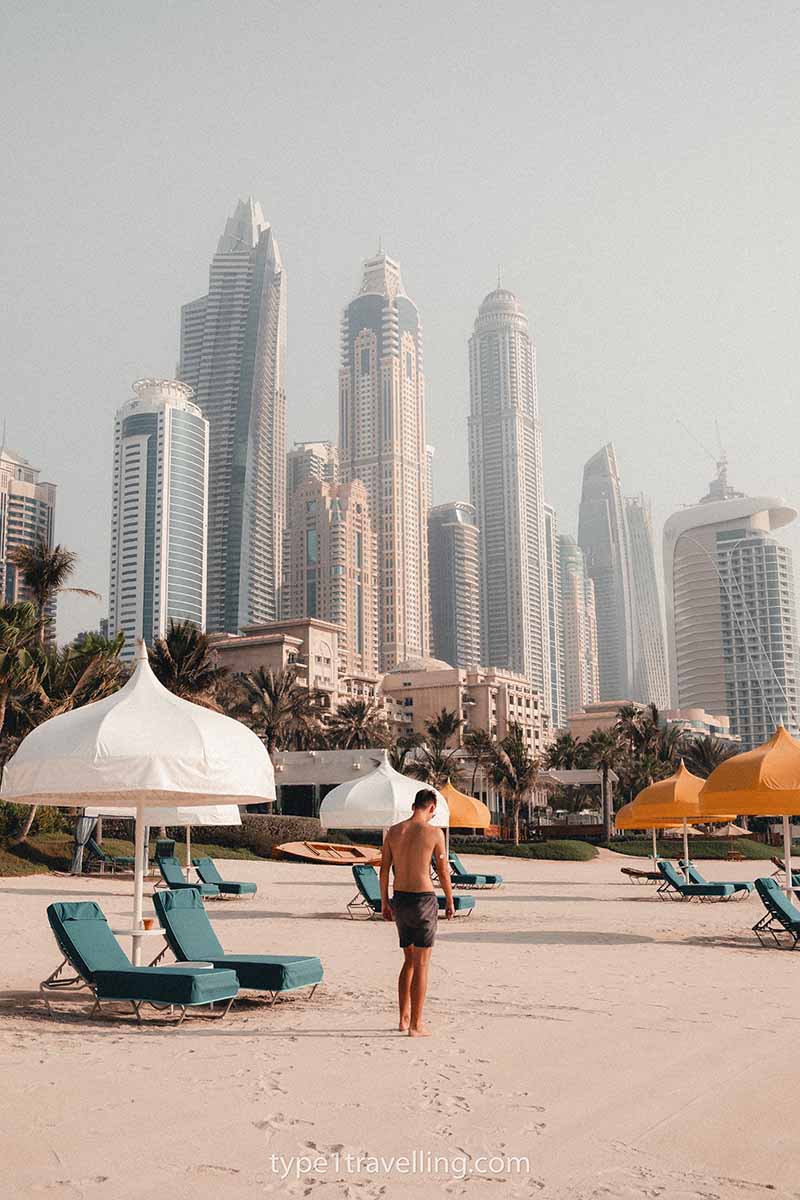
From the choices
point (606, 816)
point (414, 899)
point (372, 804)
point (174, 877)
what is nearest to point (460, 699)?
point (606, 816)

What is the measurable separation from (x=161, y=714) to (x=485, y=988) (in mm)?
3887

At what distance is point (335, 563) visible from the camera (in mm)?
175250

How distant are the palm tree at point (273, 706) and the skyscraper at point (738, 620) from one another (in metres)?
128

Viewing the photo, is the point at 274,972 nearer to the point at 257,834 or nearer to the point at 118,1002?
the point at 118,1002

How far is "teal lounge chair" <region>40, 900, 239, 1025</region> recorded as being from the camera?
8586mm

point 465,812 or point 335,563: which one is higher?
point 335,563

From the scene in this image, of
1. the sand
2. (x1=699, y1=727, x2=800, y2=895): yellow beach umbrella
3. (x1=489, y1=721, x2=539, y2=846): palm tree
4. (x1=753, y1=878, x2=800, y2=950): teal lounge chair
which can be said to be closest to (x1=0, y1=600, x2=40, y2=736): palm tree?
the sand

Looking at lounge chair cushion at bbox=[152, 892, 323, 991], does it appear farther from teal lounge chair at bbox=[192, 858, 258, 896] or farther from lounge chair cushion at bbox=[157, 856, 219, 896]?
teal lounge chair at bbox=[192, 858, 258, 896]

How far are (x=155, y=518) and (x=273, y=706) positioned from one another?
10536cm

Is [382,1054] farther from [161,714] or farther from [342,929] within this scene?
[342,929]

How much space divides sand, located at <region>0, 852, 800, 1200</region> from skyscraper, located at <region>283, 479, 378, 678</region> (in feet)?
526

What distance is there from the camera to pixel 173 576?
166 meters

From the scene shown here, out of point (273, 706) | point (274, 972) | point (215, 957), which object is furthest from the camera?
point (273, 706)

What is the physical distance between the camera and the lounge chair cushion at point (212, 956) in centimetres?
937
